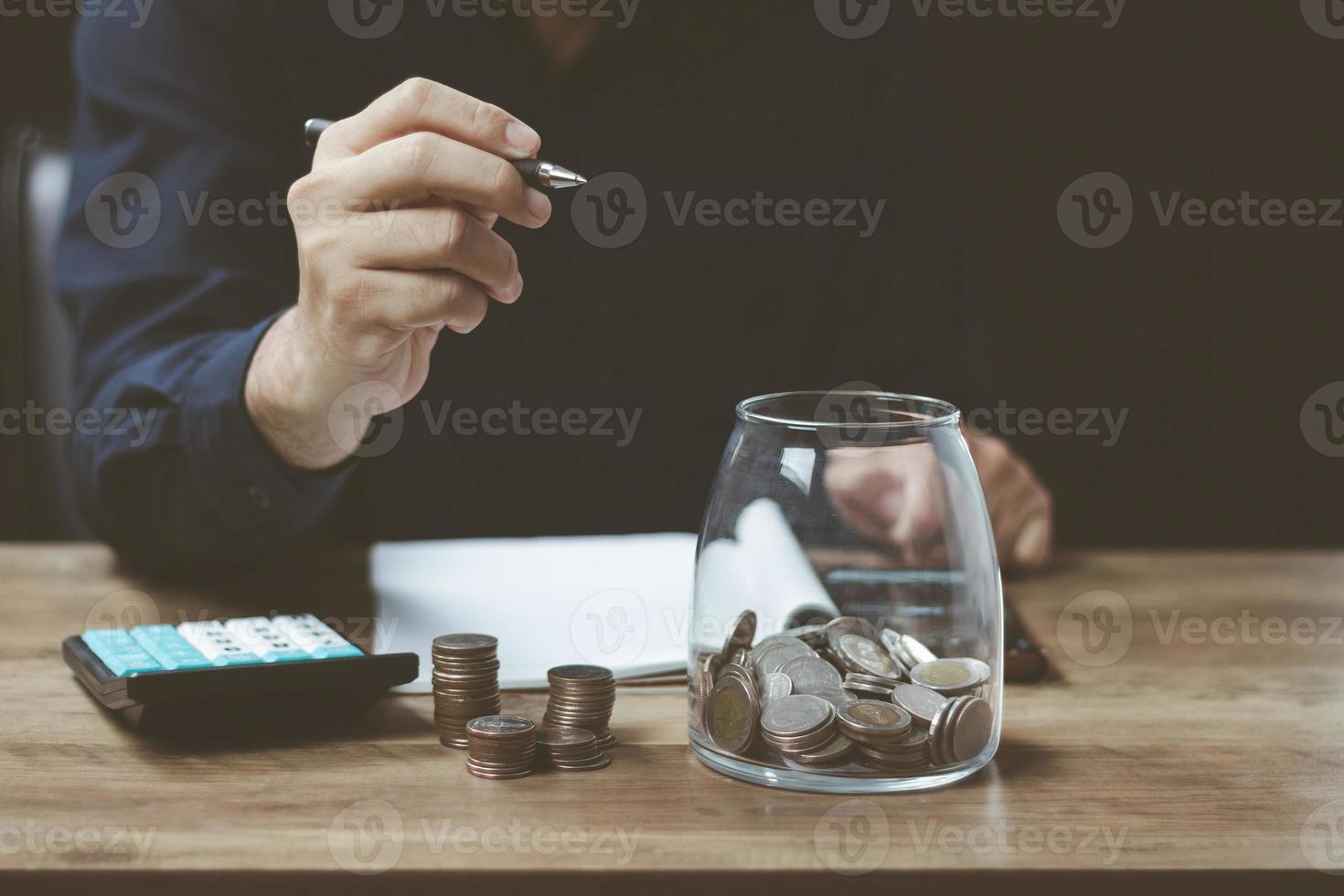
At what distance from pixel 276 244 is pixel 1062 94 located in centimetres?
137

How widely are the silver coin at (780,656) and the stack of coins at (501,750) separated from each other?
0.12m

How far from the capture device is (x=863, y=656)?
65 cm

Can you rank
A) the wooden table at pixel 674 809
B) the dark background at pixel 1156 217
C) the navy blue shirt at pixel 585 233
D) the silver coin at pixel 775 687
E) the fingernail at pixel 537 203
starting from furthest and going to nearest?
the dark background at pixel 1156 217 < the navy blue shirt at pixel 585 233 < the fingernail at pixel 537 203 < the silver coin at pixel 775 687 < the wooden table at pixel 674 809

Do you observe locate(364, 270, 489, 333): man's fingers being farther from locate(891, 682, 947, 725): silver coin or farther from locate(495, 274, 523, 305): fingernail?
locate(891, 682, 947, 725): silver coin

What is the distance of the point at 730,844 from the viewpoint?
1.79 ft

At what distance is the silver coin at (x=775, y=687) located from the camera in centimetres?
63

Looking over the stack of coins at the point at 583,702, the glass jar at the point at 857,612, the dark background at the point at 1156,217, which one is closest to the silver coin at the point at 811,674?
the glass jar at the point at 857,612

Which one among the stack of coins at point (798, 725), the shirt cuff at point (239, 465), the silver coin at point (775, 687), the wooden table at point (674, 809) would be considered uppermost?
the shirt cuff at point (239, 465)

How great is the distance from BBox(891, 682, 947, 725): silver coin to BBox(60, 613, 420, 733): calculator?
0.27 m

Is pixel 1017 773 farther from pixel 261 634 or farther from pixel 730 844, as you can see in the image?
pixel 261 634

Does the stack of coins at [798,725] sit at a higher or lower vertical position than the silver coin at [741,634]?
lower

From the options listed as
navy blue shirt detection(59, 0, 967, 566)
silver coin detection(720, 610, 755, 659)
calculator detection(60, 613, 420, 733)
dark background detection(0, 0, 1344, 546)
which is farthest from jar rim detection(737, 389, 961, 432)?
dark background detection(0, 0, 1344, 546)

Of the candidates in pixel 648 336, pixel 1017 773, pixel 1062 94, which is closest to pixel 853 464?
pixel 1017 773

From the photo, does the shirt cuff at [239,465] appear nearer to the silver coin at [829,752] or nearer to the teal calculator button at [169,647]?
the teal calculator button at [169,647]
